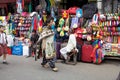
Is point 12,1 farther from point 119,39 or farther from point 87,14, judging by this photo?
point 119,39

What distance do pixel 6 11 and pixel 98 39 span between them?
6.65 metres

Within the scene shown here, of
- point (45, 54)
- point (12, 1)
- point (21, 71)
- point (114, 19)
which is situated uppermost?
point (12, 1)

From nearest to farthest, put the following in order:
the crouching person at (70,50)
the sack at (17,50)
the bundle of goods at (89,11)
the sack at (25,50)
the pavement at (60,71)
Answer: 1. the pavement at (60,71)
2. the crouching person at (70,50)
3. the bundle of goods at (89,11)
4. the sack at (25,50)
5. the sack at (17,50)

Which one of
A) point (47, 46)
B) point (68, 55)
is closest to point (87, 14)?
point (68, 55)

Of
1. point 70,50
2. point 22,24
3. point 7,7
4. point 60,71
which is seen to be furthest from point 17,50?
point 60,71

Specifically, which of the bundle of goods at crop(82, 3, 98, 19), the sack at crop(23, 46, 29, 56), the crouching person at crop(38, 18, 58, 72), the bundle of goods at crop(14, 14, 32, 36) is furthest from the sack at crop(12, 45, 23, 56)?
the crouching person at crop(38, 18, 58, 72)

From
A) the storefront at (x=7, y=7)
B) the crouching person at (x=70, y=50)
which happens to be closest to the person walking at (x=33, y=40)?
the crouching person at (x=70, y=50)

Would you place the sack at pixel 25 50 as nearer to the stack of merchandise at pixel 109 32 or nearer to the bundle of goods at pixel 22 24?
the bundle of goods at pixel 22 24

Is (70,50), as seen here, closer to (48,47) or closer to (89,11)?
(48,47)

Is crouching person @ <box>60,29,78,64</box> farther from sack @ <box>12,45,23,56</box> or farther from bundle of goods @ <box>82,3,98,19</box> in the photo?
sack @ <box>12,45,23,56</box>

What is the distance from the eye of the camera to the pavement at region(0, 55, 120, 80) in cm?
869

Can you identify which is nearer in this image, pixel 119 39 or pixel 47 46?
pixel 47 46

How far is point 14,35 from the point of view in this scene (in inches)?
Result: 544

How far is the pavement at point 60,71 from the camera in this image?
8688 mm
